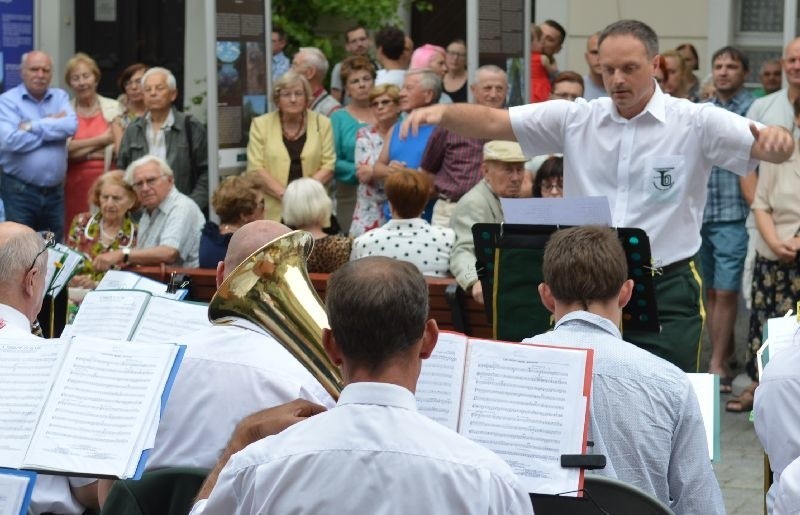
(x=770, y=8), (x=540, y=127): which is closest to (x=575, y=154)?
(x=540, y=127)

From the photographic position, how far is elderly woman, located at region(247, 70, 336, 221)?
10.1 metres

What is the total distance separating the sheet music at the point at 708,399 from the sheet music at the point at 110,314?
78.5 inches

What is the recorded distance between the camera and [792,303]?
327 inches

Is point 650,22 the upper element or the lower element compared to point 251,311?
upper

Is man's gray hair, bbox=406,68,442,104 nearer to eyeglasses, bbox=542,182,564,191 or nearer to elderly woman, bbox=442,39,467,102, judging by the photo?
elderly woman, bbox=442,39,467,102

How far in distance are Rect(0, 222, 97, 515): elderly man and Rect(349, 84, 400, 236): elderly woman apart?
493 cm

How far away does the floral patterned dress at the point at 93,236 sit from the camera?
9.00 m

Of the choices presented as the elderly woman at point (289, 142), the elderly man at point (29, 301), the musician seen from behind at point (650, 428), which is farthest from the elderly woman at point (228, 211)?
the musician seen from behind at point (650, 428)

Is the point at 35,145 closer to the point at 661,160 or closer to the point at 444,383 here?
the point at 661,160

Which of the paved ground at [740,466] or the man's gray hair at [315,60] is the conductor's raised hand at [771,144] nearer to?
the paved ground at [740,466]

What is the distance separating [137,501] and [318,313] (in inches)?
27.2

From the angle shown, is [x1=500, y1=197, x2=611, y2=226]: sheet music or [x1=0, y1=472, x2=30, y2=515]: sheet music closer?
[x1=0, y1=472, x2=30, y2=515]: sheet music

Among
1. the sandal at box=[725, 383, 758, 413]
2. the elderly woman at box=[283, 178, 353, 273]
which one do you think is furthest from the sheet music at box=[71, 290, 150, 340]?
the sandal at box=[725, 383, 758, 413]

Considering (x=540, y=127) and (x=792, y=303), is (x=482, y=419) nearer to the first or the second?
(x=540, y=127)
